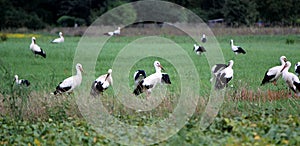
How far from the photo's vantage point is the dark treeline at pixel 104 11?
50.0 meters

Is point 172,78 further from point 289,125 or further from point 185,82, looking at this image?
point 289,125

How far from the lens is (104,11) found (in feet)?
185

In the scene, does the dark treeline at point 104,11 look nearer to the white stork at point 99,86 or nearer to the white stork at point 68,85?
the white stork at point 68,85

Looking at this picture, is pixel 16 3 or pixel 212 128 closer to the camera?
pixel 212 128

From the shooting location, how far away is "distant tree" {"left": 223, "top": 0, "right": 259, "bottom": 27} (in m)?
49.3

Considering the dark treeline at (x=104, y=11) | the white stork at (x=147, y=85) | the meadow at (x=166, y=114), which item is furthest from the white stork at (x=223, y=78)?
the dark treeline at (x=104, y=11)

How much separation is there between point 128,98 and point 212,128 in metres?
2.99

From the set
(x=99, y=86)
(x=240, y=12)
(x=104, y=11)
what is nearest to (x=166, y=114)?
(x=99, y=86)

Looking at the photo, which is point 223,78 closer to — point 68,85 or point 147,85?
point 147,85

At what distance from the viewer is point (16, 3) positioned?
60.3m

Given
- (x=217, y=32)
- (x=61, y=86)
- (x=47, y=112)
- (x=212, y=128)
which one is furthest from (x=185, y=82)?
(x=217, y=32)

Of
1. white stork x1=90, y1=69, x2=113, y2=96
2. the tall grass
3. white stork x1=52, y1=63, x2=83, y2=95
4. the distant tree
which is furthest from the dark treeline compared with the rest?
white stork x1=90, y1=69, x2=113, y2=96

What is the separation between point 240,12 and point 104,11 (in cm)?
1255

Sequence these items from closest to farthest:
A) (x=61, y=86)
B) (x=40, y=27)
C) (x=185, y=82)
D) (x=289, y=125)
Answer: (x=289, y=125), (x=61, y=86), (x=185, y=82), (x=40, y=27)
